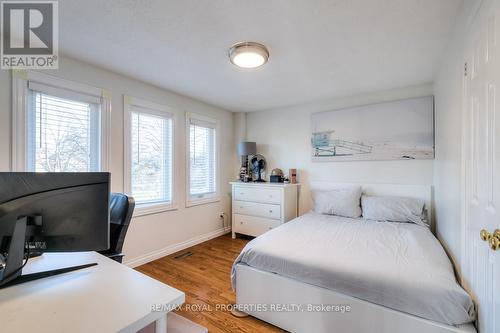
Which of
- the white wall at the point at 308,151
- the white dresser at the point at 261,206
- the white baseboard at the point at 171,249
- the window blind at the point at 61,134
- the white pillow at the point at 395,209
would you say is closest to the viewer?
the window blind at the point at 61,134

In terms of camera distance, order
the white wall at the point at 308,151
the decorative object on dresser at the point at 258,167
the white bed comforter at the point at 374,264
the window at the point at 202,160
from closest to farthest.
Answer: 1. the white bed comforter at the point at 374,264
2. the white wall at the point at 308,151
3. the window at the point at 202,160
4. the decorative object on dresser at the point at 258,167

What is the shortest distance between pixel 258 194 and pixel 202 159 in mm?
1102

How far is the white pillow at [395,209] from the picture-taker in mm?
2523

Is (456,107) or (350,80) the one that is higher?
(350,80)

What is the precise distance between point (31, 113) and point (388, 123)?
13.0ft

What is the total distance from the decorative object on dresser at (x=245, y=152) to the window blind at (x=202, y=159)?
1.58 ft

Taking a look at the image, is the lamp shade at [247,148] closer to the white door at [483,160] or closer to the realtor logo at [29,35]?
the realtor logo at [29,35]

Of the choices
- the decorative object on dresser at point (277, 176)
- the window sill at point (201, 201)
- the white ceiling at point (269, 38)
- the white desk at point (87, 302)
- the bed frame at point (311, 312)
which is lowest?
the bed frame at point (311, 312)

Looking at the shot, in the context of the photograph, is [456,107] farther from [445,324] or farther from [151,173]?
[151,173]

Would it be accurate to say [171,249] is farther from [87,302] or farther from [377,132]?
[377,132]

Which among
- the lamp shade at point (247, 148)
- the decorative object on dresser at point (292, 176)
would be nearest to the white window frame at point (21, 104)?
the lamp shade at point (247, 148)

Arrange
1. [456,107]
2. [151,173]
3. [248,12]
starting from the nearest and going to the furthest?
[248,12] → [456,107] → [151,173]

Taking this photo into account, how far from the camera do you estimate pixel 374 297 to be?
1.37m

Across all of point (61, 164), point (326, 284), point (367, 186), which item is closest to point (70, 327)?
point (326, 284)
